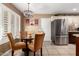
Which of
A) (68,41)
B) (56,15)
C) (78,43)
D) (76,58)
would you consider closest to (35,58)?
(76,58)

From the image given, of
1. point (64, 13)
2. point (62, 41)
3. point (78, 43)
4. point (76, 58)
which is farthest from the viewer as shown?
point (64, 13)

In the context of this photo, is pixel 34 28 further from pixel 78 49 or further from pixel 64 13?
pixel 78 49

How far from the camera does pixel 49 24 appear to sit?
10.6 m

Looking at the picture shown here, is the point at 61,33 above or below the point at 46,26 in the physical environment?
below

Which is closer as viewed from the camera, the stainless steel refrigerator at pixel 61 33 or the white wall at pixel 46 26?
the stainless steel refrigerator at pixel 61 33

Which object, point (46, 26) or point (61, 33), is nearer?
point (61, 33)

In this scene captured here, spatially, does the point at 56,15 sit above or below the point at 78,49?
above

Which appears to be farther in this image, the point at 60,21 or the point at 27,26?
the point at 27,26

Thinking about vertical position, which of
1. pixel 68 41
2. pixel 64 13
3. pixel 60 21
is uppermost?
pixel 64 13

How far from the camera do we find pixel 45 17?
34.6 feet

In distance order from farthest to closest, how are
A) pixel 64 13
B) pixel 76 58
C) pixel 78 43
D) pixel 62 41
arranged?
pixel 64 13
pixel 62 41
pixel 78 43
pixel 76 58

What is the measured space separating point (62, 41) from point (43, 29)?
269 cm

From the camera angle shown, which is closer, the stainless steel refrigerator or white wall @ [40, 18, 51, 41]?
the stainless steel refrigerator

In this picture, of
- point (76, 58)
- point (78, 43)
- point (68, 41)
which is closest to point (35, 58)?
point (76, 58)
